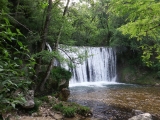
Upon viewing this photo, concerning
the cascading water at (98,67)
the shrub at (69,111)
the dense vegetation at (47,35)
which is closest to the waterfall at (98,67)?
the cascading water at (98,67)

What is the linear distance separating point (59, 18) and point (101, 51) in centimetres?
1132

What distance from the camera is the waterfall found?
17.1 m

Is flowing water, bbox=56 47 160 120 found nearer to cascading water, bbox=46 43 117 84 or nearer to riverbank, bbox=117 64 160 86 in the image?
cascading water, bbox=46 43 117 84

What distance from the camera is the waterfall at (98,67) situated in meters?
17.1

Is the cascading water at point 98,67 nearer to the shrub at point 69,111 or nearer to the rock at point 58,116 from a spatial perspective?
the shrub at point 69,111

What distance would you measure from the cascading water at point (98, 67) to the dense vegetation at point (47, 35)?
147 cm

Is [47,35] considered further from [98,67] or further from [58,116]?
[98,67]

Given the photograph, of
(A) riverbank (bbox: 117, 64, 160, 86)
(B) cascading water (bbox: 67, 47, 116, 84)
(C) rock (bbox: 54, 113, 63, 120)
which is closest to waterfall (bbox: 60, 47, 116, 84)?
(B) cascading water (bbox: 67, 47, 116, 84)

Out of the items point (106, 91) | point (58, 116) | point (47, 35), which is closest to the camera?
point (58, 116)

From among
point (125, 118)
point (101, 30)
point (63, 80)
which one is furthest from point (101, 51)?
point (125, 118)

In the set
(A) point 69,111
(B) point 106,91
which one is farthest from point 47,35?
(B) point 106,91

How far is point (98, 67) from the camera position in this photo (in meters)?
18.6

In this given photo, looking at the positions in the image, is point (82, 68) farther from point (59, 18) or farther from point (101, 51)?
point (59, 18)

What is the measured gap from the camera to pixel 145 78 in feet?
57.7
